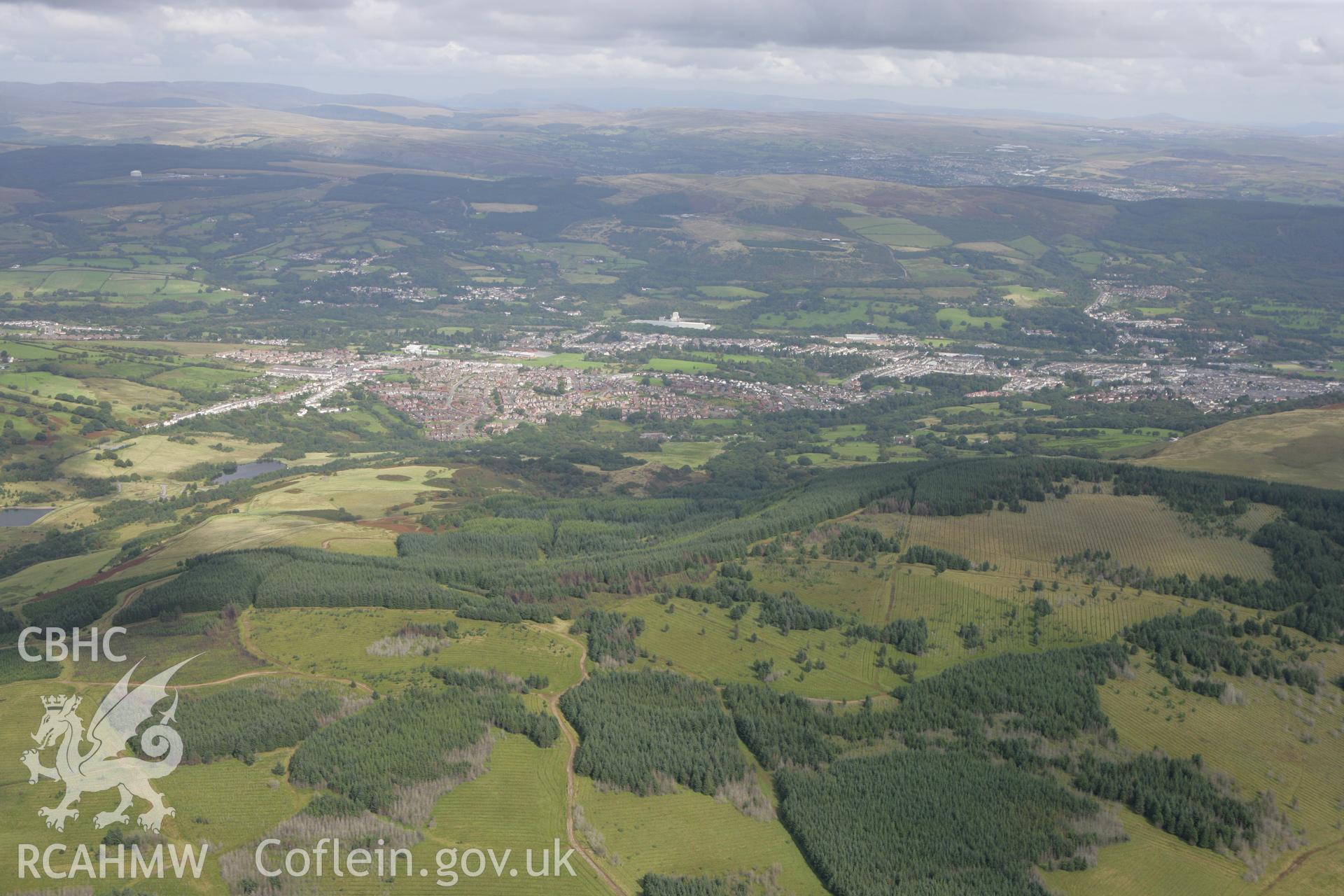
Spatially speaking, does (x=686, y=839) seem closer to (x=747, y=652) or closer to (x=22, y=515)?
(x=747, y=652)

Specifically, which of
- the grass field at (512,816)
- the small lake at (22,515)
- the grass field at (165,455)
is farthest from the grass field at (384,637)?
the grass field at (165,455)

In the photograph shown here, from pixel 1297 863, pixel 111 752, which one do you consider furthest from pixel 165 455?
pixel 1297 863

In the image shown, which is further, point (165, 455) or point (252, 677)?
point (165, 455)

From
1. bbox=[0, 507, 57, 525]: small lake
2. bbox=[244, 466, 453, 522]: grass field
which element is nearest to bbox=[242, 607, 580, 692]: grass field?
bbox=[244, 466, 453, 522]: grass field

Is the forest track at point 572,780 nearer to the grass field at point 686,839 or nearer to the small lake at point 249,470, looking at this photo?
the grass field at point 686,839

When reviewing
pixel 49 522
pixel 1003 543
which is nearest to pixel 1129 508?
pixel 1003 543

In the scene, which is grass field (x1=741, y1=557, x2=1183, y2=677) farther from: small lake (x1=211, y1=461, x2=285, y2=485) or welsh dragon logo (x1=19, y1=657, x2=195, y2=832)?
small lake (x1=211, y1=461, x2=285, y2=485)
